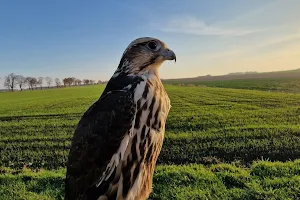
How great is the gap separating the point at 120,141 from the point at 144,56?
2.69 feet

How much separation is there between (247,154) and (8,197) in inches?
207

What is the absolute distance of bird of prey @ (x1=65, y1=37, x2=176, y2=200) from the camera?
Result: 8.16 ft

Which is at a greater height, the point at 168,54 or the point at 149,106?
the point at 168,54

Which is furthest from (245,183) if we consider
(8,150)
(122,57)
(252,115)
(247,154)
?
(252,115)

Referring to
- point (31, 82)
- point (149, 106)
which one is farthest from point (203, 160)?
point (31, 82)

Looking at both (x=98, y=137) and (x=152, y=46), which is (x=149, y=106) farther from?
(x=152, y=46)

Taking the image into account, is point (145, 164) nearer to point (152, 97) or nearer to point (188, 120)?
point (152, 97)

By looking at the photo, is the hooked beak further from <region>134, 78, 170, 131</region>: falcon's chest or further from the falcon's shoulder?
the falcon's shoulder

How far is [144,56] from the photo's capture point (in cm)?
281

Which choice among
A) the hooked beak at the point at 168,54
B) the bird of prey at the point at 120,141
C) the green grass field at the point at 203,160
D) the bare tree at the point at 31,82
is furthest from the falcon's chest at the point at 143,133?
the bare tree at the point at 31,82

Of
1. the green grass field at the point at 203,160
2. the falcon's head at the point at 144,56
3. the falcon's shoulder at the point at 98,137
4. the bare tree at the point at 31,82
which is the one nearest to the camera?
the falcon's shoulder at the point at 98,137

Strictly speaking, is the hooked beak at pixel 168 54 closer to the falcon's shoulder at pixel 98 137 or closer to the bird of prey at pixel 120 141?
the bird of prey at pixel 120 141

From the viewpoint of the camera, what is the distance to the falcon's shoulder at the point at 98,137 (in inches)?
97.5

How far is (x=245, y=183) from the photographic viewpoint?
534cm
